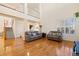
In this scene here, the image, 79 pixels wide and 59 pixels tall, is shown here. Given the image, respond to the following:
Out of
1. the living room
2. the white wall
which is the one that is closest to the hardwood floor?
the living room

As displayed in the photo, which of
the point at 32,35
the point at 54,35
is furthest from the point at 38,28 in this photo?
the point at 54,35

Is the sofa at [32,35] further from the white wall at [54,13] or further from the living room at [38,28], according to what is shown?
the white wall at [54,13]

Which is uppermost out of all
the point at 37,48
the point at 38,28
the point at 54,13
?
the point at 54,13

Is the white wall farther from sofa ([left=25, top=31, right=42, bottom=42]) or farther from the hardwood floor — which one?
the hardwood floor

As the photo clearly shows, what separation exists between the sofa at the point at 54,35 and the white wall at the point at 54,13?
7 cm

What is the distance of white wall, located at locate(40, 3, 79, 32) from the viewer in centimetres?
211

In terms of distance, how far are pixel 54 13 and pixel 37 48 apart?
65 cm

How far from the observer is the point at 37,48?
212 cm

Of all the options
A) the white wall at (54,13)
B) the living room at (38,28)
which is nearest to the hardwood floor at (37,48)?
the living room at (38,28)

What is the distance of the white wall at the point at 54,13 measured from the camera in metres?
2.11

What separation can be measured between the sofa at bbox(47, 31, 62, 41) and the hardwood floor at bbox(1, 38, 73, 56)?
0.07 meters

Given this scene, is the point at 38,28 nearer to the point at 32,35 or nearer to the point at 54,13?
the point at 32,35

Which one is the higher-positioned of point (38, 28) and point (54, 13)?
point (54, 13)

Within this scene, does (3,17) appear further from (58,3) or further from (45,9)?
(58,3)
